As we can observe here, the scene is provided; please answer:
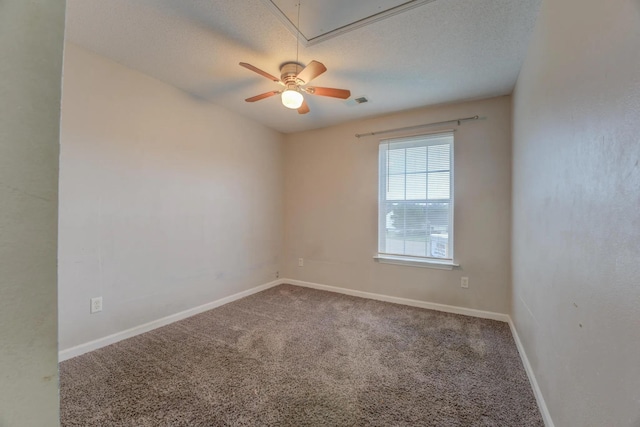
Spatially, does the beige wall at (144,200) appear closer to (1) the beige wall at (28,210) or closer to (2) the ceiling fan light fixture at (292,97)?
(2) the ceiling fan light fixture at (292,97)

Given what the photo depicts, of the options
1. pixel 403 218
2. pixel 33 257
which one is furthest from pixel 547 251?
pixel 33 257

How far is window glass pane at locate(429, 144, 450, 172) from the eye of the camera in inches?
126

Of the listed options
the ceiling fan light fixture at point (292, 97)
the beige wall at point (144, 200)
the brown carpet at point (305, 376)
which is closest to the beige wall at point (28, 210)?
the brown carpet at point (305, 376)

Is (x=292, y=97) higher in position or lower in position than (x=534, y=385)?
higher

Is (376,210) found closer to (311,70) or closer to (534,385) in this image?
(311,70)

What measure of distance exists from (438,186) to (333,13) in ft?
7.39

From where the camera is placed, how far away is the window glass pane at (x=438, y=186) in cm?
320

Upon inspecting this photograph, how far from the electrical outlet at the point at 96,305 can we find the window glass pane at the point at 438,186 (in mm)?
3539

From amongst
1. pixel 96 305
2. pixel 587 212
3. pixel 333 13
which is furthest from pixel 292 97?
pixel 96 305

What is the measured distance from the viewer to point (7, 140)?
1.29ft

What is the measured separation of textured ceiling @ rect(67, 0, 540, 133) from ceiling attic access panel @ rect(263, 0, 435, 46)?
5 centimetres

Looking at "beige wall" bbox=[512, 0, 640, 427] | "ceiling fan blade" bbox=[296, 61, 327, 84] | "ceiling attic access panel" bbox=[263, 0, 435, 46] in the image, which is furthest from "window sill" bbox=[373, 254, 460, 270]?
"ceiling attic access panel" bbox=[263, 0, 435, 46]

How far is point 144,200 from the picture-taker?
255 cm

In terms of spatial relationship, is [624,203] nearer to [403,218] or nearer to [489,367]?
[489,367]
